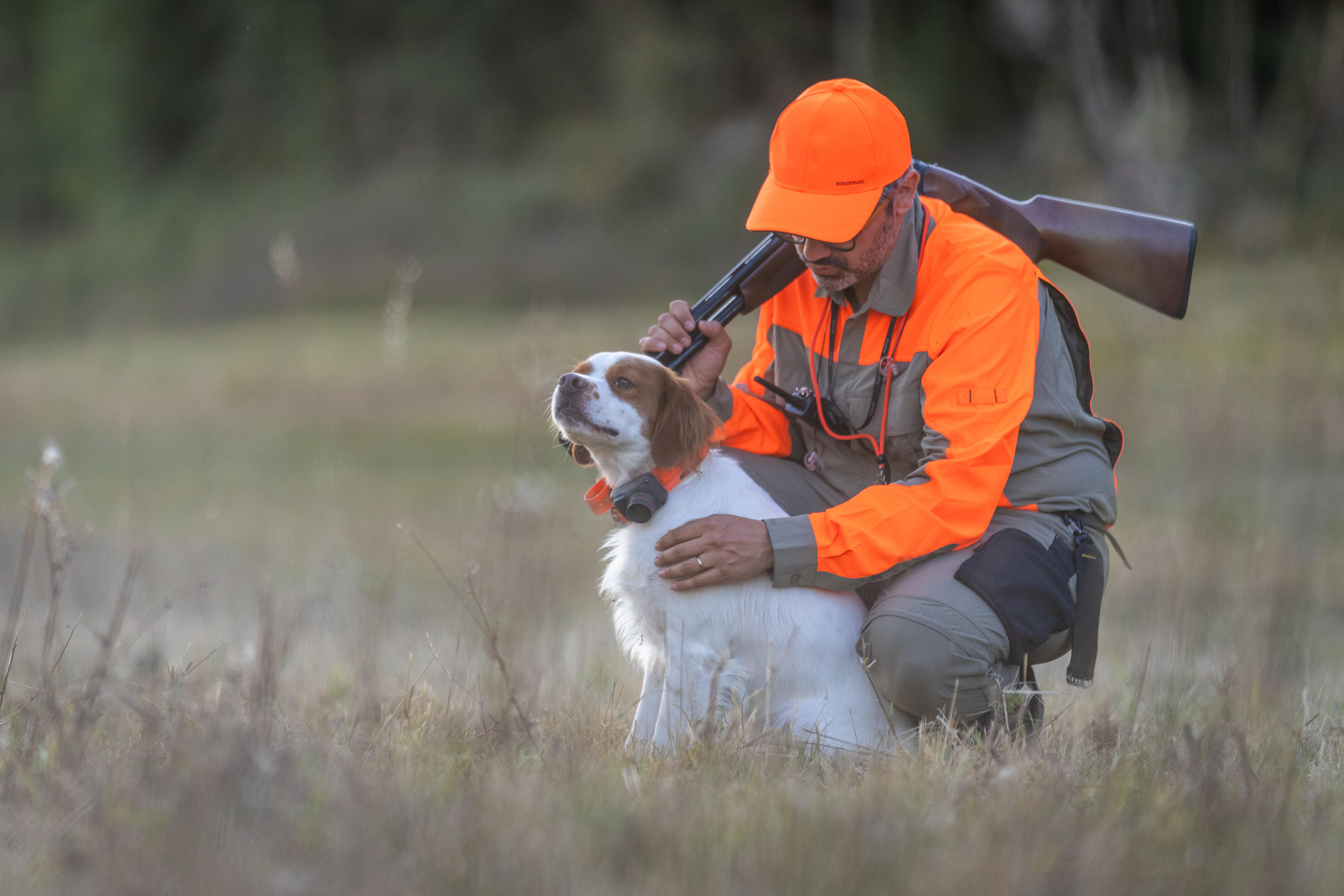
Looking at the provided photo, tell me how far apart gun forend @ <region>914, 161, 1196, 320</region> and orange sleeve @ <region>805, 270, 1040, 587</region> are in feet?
1.67

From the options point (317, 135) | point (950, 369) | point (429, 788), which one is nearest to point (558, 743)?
point (429, 788)

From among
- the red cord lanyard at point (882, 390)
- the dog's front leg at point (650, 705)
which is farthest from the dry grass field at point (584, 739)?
the red cord lanyard at point (882, 390)

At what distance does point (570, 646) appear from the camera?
4.95 metres

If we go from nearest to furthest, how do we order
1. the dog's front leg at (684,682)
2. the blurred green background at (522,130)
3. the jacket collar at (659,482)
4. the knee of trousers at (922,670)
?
the knee of trousers at (922,670), the dog's front leg at (684,682), the jacket collar at (659,482), the blurred green background at (522,130)

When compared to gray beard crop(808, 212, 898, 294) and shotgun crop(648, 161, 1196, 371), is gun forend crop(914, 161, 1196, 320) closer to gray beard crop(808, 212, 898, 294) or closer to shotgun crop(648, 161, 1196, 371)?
shotgun crop(648, 161, 1196, 371)

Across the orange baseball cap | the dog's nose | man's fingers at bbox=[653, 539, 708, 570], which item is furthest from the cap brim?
man's fingers at bbox=[653, 539, 708, 570]

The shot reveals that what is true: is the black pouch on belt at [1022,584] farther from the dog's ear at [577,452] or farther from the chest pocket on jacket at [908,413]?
the dog's ear at [577,452]

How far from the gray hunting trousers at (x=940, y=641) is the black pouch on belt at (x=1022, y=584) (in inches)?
1.0

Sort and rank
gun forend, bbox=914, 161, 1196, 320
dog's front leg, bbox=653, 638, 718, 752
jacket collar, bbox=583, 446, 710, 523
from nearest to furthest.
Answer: dog's front leg, bbox=653, 638, 718, 752 < jacket collar, bbox=583, 446, 710, 523 < gun forend, bbox=914, 161, 1196, 320

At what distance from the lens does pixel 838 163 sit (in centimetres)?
321

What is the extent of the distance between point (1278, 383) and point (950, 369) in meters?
0.87

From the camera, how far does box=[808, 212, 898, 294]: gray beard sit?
3289mm

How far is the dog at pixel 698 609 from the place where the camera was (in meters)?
3.21

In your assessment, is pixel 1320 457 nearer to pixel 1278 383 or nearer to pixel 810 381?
pixel 1278 383
